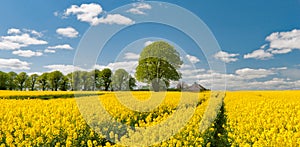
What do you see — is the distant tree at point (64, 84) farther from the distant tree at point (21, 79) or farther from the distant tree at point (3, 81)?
the distant tree at point (3, 81)

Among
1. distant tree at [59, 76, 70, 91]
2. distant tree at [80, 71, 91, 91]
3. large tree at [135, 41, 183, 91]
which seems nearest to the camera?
distant tree at [80, 71, 91, 91]

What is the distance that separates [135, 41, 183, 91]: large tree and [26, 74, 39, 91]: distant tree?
43.9 meters

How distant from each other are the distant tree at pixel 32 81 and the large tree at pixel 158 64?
144 ft

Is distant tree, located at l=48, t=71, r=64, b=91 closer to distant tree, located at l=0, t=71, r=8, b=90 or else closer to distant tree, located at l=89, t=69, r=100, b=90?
distant tree, located at l=0, t=71, r=8, b=90

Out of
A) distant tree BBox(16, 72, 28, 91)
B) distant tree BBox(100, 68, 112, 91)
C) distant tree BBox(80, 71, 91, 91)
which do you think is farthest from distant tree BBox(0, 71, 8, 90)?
distant tree BBox(80, 71, 91, 91)

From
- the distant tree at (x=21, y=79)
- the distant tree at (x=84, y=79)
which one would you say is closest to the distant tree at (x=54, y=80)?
the distant tree at (x=21, y=79)

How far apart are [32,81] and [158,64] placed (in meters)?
46.5

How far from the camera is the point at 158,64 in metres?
41.4

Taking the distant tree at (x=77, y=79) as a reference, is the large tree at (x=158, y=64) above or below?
above

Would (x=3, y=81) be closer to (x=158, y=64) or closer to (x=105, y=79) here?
(x=105, y=79)

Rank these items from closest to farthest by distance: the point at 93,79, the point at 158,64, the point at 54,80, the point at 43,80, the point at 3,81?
the point at 158,64, the point at 93,79, the point at 3,81, the point at 54,80, the point at 43,80

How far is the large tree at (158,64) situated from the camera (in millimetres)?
40438

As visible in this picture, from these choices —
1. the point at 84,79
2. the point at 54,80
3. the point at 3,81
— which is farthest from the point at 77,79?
the point at 3,81

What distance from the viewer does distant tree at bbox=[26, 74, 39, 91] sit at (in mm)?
75625
